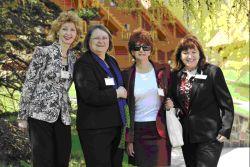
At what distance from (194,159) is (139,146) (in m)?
0.55

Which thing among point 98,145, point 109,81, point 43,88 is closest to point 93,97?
point 109,81

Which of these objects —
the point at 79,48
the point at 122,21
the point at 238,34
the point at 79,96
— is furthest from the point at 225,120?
the point at 238,34

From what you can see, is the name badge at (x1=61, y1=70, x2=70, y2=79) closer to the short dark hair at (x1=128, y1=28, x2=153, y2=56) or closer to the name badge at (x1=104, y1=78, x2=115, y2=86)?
the name badge at (x1=104, y1=78, x2=115, y2=86)

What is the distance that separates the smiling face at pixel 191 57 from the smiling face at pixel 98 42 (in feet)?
2.27

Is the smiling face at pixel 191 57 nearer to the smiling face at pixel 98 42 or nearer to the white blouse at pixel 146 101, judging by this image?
the white blouse at pixel 146 101

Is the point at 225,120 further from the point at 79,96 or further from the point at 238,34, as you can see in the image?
the point at 238,34

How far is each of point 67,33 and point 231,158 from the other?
565 centimetres

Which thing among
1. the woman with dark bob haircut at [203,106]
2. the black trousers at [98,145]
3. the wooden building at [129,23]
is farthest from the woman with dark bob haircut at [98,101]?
the wooden building at [129,23]

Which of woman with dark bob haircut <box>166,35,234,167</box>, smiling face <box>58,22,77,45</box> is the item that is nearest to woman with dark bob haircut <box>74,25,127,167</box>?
smiling face <box>58,22,77,45</box>

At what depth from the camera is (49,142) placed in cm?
418

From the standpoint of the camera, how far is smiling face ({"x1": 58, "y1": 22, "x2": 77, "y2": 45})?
165 inches

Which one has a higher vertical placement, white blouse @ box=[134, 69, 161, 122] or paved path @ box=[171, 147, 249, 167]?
white blouse @ box=[134, 69, 161, 122]

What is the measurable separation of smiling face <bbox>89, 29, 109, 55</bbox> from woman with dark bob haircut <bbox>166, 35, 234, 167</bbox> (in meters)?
0.70

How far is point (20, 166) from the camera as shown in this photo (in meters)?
6.72
